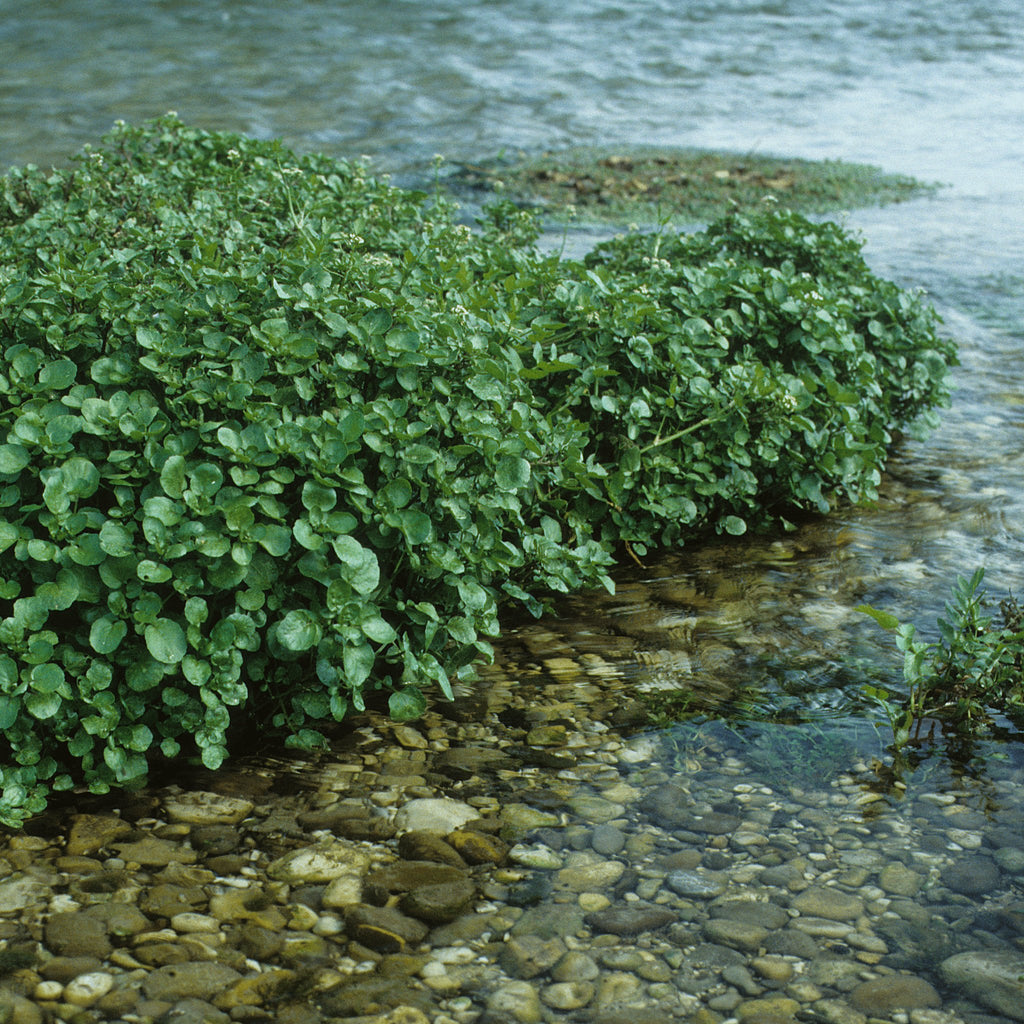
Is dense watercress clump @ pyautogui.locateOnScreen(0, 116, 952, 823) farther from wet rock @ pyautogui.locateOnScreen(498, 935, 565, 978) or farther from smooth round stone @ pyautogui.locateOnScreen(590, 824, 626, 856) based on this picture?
wet rock @ pyautogui.locateOnScreen(498, 935, 565, 978)

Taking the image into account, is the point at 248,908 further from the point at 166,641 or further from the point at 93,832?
the point at 166,641

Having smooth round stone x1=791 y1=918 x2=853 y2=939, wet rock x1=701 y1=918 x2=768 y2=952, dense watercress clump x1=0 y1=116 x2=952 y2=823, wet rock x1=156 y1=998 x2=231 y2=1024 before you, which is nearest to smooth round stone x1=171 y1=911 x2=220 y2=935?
wet rock x1=156 y1=998 x2=231 y2=1024

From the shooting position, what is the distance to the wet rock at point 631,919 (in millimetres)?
2531

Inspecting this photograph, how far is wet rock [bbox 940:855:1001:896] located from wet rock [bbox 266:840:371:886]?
138 cm

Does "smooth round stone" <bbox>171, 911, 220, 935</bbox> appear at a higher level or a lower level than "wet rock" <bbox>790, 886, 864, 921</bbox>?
higher

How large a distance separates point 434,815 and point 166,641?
A: 31.6 inches

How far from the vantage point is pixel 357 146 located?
11.5m

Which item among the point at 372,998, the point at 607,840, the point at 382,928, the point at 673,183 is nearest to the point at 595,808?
the point at 607,840

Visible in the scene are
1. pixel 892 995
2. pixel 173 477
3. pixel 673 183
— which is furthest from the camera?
pixel 673 183

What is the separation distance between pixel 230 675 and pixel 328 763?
0.45 meters

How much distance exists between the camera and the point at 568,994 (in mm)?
2344

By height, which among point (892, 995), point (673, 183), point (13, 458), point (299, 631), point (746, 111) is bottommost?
point (892, 995)

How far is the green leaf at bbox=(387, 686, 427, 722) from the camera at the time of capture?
312cm

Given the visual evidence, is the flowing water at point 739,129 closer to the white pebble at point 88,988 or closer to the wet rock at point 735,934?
the wet rock at point 735,934
